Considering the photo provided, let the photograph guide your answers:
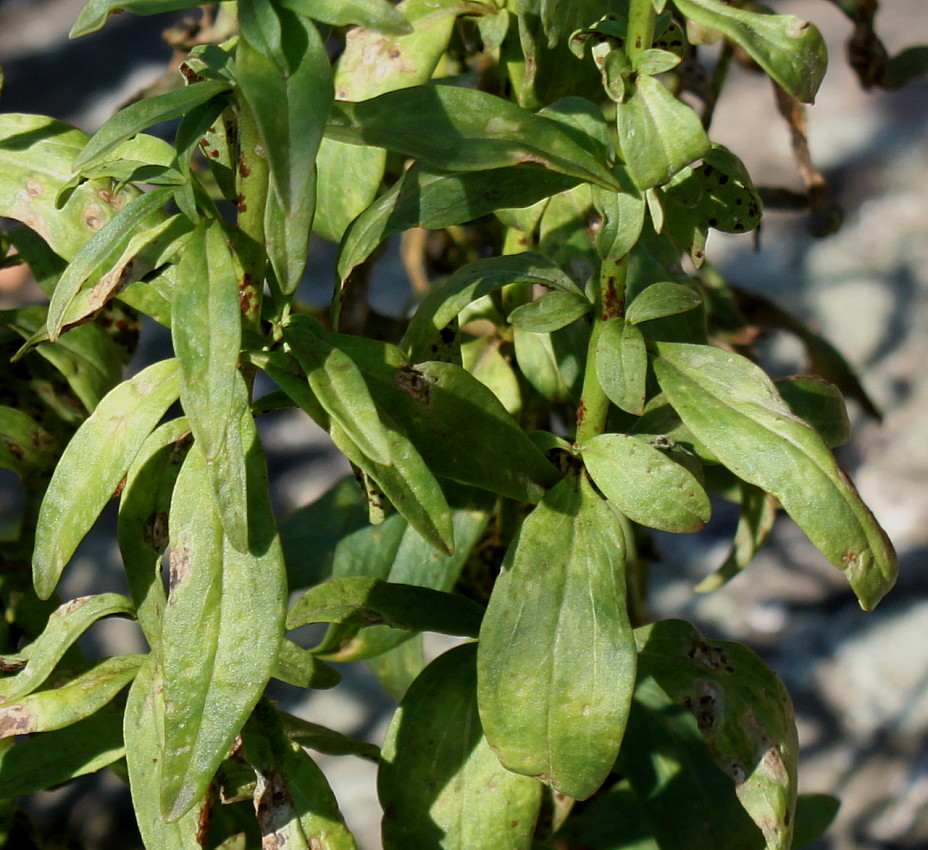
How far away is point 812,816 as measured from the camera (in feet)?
3.70

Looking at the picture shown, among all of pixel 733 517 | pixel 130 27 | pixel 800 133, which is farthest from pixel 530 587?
pixel 130 27

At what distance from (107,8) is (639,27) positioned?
10.3 inches

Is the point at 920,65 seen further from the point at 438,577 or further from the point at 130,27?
the point at 130,27

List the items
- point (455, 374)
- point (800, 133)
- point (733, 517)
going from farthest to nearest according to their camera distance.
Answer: point (733, 517)
point (800, 133)
point (455, 374)

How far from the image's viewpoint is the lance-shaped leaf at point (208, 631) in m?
0.56

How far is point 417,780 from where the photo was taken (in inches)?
Result: 28.3

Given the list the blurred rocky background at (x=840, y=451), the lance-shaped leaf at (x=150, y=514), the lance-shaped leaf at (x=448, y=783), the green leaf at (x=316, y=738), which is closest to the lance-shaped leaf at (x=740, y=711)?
the lance-shaped leaf at (x=448, y=783)

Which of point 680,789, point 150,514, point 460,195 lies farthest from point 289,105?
point 680,789

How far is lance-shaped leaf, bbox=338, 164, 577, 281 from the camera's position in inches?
24.7

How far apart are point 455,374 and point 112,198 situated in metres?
0.26

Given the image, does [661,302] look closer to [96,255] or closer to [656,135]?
[656,135]

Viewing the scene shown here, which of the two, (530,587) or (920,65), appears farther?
(920,65)

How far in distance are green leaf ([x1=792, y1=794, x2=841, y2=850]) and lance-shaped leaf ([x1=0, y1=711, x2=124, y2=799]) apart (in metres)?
0.67

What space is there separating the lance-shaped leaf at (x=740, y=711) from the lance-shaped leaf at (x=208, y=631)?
0.29 meters
